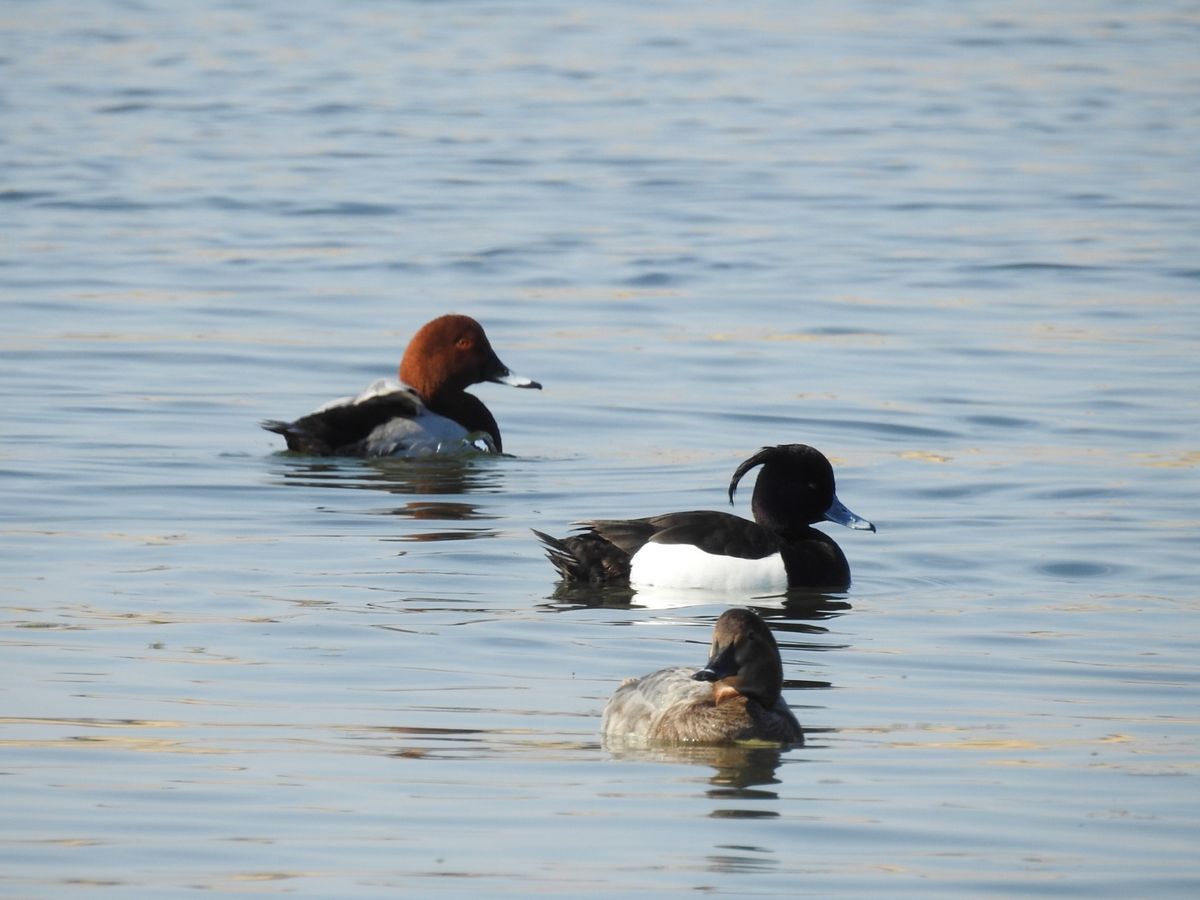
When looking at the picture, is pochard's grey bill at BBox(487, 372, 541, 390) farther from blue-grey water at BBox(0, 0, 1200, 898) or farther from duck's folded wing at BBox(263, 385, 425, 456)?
duck's folded wing at BBox(263, 385, 425, 456)

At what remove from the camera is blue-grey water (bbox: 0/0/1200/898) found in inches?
236

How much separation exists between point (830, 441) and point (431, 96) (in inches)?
852

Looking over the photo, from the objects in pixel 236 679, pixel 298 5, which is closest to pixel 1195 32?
pixel 298 5

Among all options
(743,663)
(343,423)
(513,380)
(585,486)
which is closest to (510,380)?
(513,380)

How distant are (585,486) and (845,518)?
216cm

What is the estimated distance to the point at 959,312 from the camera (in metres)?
17.6

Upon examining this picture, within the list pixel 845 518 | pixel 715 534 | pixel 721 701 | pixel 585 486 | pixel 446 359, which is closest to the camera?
pixel 721 701

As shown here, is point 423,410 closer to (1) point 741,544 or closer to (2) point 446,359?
(2) point 446,359

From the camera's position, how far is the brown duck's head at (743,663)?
6.88 metres

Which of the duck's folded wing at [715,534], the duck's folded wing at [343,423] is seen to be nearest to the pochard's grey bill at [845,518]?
the duck's folded wing at [715,534]

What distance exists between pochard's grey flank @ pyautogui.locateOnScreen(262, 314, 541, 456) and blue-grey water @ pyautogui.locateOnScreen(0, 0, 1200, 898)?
21 centimetres

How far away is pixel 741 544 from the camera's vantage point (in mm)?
9734

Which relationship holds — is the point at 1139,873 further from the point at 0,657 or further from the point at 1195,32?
the point at 1195,32

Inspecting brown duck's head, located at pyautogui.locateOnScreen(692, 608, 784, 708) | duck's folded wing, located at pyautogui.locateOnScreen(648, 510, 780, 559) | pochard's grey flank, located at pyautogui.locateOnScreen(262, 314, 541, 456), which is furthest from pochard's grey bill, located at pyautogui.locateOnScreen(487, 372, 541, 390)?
brown duck's head, located at pyautogui.locateOnScreen(692, 608, 784, 708)
